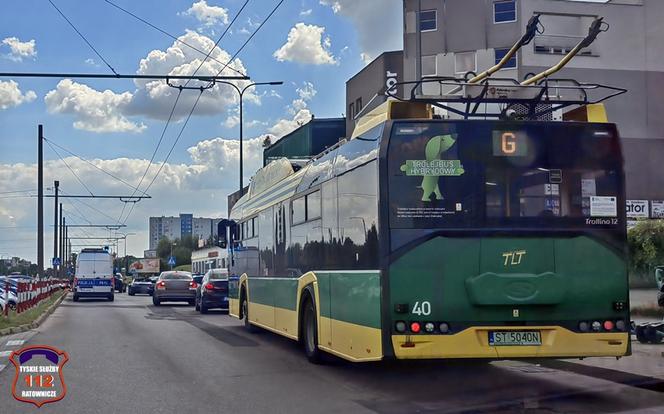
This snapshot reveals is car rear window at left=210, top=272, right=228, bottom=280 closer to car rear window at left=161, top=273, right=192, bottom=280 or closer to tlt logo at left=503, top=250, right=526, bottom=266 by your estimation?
car rear window at left=161, top=273, right=192, bottom=280

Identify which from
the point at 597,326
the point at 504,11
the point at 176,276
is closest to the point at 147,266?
the point at 504,11

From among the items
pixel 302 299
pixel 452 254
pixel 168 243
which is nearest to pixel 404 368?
pixel 302 299

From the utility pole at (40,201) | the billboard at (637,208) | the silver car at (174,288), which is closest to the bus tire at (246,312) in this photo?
the silver car at (174,288)

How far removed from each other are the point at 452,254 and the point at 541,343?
1382 millimetres

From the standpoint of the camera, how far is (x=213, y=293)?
27391mm

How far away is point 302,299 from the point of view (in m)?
12.6

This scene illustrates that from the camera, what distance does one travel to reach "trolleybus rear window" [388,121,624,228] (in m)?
8.99

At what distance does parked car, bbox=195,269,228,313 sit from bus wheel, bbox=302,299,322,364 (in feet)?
49.4

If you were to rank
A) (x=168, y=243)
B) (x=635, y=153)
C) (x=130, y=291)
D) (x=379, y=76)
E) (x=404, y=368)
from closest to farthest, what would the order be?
(x=404, y=368) < (x=635, y=153) < (x=379, y=76) < (x=130, y=291) < (x=168, y=243)

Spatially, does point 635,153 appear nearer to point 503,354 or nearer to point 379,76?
point 379,76

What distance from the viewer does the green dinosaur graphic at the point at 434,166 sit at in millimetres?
8992

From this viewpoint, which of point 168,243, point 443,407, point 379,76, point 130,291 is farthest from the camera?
point 168,243

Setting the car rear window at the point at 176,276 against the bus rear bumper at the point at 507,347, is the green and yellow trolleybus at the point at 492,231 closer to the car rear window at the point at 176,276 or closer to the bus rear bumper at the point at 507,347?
the bus rear bumper at the point at 507,347

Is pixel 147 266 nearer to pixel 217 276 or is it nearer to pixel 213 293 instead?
pixel 217 276
